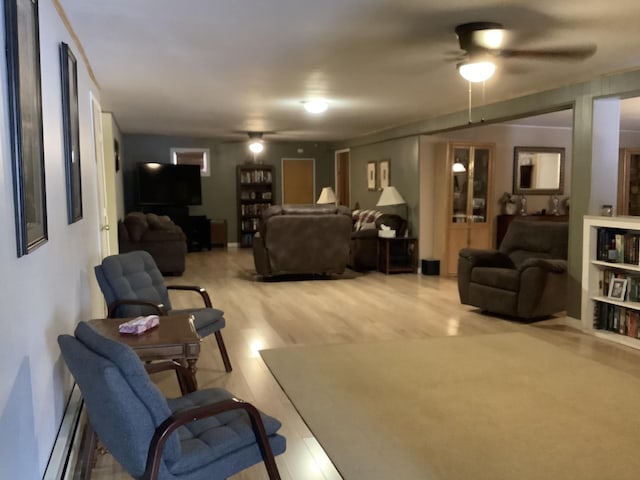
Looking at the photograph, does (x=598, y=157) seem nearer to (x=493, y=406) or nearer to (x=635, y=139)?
(x=493, y=406)

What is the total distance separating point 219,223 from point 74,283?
8.23m

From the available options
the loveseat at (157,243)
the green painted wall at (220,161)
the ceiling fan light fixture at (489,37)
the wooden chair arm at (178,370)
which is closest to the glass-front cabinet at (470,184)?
the loveseat at (157,243)

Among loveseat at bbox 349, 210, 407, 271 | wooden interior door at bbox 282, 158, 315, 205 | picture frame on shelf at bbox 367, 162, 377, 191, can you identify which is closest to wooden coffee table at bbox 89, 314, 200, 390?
loveseat at bbox 349, 210, 407, 271

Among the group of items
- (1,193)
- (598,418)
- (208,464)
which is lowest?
(598,418)

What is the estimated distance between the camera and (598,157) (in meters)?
4.81

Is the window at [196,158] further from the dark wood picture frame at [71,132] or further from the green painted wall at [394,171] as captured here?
the dark wood picture frame at [71,132]

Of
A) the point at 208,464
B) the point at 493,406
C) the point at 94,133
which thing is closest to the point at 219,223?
the point at 94,133

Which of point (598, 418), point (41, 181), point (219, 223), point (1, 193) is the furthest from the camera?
point (219, 223)

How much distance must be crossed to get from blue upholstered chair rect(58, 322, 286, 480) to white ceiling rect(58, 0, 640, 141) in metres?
2.03

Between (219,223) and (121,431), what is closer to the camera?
(121,431)

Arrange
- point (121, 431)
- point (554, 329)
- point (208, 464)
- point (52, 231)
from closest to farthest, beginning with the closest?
point (121, 431) < point (208, 464) < point (52, 231) < point (554, 329)

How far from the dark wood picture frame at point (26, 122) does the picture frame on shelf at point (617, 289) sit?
453cm

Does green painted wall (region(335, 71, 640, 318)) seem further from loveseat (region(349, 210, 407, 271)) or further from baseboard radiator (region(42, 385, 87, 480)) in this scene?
baseboard radiator (region(42, 385, 87, 480))

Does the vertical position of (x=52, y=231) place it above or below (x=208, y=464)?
above
